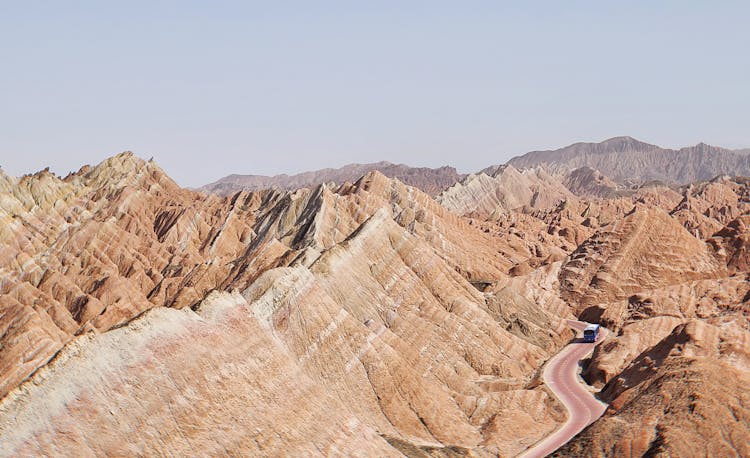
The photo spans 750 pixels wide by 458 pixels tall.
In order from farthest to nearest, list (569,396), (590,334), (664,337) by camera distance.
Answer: (590,334) < (664,337) < (569,396)

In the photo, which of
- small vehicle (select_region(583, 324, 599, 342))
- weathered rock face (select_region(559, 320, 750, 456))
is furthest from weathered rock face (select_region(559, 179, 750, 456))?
small vehicle (select_region(583, 324, 599, 342))

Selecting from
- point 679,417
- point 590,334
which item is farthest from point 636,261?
point 679,417

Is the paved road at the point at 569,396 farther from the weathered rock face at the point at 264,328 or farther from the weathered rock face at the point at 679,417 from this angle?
the weathered rock face at the point at 679,417

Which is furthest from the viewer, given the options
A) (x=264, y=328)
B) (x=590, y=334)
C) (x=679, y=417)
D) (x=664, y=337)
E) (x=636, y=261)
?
(x=636, y=261)

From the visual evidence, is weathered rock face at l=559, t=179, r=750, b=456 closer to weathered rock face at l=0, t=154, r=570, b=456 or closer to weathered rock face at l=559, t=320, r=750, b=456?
weathered rock face at l=559, t=320, r=750, b=456

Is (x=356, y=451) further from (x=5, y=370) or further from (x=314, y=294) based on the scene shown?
(x=5, y=370)

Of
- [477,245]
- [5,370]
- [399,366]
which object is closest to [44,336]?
[5,370]

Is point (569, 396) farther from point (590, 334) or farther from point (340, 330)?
point (590, 334)
